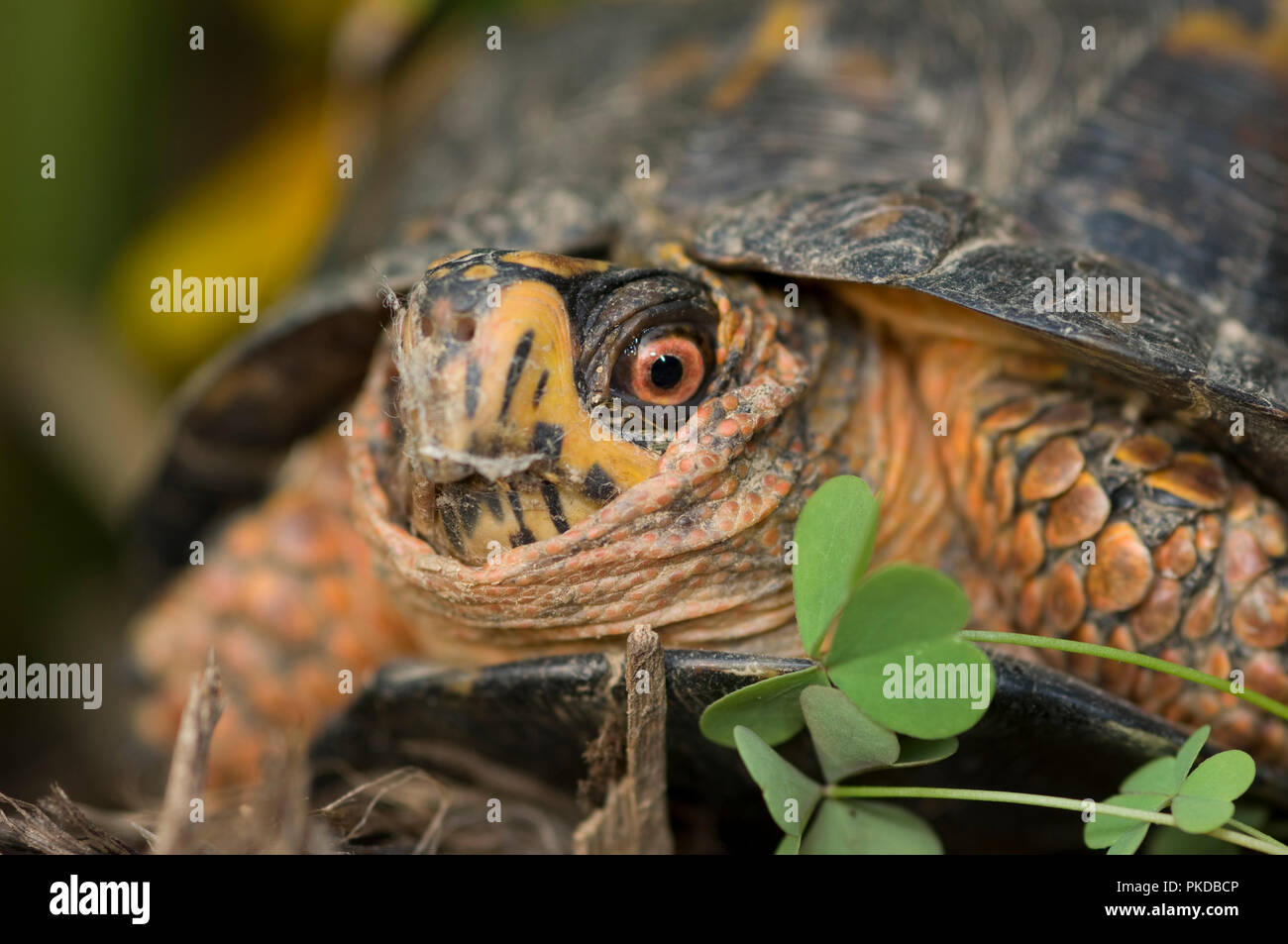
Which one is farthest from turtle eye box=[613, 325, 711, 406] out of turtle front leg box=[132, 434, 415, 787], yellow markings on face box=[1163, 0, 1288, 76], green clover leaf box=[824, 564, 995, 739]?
yellow markings on face box=[1163, 0, 1288, 76]

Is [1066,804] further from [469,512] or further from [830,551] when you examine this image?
[469,512]

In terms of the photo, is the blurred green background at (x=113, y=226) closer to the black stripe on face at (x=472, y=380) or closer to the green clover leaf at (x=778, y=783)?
the black stripe on face at (x=472, y=380)

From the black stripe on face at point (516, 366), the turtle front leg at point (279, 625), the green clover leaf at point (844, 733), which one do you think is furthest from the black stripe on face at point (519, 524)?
the turtle front leg at point (279, 625)

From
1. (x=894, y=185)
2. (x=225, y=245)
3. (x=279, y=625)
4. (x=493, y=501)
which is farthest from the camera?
(x=225, y=245)

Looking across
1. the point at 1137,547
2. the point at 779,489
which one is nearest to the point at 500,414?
the point at 779,489
